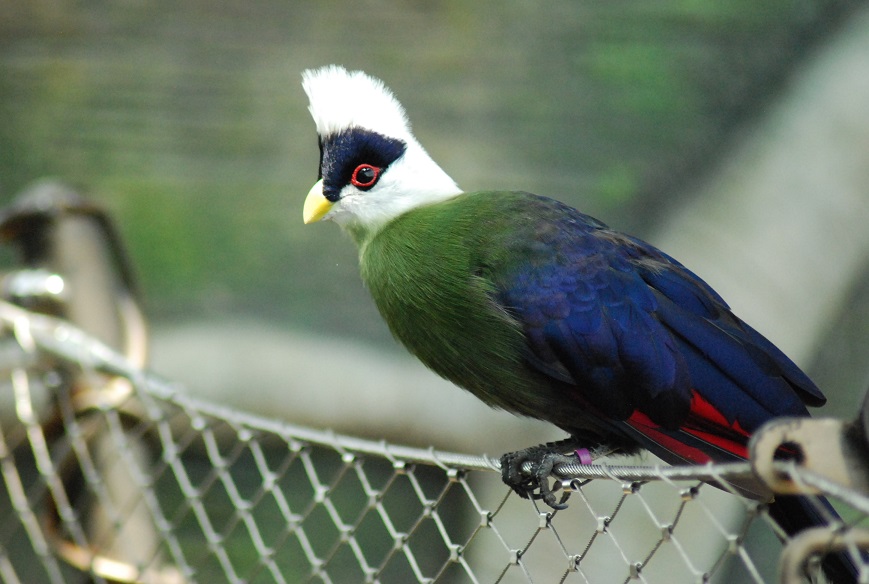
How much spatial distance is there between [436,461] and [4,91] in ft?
8.00

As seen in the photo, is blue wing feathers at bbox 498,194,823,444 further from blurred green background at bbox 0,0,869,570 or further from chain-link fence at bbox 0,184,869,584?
blurred green background at bbox 0,0,869,570

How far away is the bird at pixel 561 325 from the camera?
43.0 inches

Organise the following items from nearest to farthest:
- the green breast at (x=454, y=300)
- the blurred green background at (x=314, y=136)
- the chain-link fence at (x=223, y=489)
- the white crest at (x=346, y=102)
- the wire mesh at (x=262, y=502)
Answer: the chain-link fence at (x=223, y=489) < the wire mesh at (x=262, y=502) < the green breast at (x=454, y=300) < the white crest at (x=346, y=102) < the blurred green background at (x=314, y=136)

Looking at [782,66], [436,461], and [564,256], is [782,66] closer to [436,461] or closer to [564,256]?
[564,256]

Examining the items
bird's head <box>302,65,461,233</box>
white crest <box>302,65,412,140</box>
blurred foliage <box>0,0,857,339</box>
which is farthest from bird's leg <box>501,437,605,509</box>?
blurred foliage <box>0,0,857,339</box>

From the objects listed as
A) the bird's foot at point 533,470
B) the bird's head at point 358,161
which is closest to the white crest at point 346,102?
the bird's head at point 358,161

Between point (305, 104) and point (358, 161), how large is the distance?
146cm

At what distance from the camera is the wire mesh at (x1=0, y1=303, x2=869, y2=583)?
1.04 metres

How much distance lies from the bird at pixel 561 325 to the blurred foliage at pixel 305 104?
1.28 meters

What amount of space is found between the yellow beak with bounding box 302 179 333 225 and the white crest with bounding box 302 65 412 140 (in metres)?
0.08

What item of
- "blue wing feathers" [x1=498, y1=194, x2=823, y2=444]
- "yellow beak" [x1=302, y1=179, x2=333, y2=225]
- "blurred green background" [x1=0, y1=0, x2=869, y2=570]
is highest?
"blurred green background" [x1=0, y1=0, x2=869, y2=570]

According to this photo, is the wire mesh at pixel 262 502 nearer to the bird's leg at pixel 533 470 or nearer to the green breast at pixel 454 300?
the bird's leg at pixel 533 470

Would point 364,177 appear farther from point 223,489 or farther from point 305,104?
point 223,489

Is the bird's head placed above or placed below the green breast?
above
